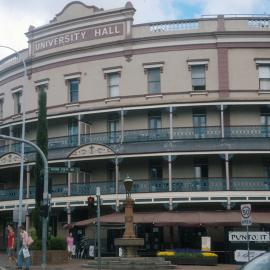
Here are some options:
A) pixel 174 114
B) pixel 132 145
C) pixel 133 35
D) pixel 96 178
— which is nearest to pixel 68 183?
pixel 96 178

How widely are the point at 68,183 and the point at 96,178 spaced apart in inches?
83.2

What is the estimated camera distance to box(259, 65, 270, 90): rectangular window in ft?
118

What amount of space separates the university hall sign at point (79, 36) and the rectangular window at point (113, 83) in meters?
2.60

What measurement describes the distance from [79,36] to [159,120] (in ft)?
26.3

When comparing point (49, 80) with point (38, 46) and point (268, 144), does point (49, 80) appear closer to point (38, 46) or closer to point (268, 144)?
point (38, 46)

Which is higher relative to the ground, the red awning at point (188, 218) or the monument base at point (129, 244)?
the red awning at point (188, 218)

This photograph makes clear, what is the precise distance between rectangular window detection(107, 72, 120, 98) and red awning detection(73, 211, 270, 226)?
843 centimetres

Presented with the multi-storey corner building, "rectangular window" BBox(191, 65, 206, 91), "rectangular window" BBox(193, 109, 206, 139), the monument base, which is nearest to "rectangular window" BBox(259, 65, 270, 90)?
the multi-storey corner building

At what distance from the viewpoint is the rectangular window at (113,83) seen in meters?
38.0

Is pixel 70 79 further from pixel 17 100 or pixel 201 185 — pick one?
pixel 201 185

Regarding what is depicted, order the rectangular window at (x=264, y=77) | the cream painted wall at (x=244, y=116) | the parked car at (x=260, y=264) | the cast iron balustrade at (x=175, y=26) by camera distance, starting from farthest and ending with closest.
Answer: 1. the cast iron balustrade at (x=175, y=26)
2. the rectangular window at (x=264, y=77)
3. the cream painted wall at (x=244, y=116)
4. the parked car at (x=260, y=264)

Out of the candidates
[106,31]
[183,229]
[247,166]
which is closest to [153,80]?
[106,31]

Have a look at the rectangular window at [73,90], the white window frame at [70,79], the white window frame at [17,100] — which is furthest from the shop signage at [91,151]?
the white window frame at [17,100]

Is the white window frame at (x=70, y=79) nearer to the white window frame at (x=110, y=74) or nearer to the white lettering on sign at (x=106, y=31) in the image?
the white window frame at (x=110, y=74)
